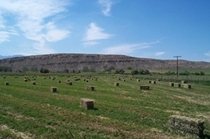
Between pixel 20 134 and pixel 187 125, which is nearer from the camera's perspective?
pixel 20 134

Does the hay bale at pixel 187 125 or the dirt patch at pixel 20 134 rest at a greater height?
the hay bale at pixel 187 125

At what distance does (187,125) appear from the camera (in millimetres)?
11836

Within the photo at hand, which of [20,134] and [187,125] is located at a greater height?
[187,125]

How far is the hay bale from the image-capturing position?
11.4 meters

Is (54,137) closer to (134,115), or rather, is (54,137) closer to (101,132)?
(101,132)

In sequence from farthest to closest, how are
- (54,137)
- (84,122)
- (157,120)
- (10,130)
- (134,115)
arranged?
(134,115) → (157,120) → (84,122) → (10,130) → (54,137)

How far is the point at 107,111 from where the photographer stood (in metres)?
17.2

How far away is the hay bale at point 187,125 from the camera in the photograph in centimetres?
1145

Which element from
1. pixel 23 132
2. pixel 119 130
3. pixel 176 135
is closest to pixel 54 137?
pixel 23 132

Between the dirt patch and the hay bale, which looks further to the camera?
the hay bale

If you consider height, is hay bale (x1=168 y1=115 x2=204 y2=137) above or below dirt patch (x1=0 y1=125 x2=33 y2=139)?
above

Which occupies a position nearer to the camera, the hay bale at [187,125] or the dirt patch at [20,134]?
the dirt patch at [20,134]

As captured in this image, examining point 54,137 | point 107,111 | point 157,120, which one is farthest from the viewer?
point 107,111

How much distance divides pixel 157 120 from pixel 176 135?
292 cm
